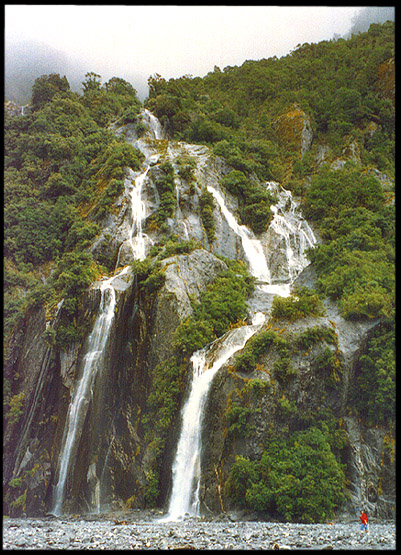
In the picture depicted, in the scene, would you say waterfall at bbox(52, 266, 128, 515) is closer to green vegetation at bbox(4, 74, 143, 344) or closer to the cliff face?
the cliff face

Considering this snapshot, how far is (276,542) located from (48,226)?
28872 mm

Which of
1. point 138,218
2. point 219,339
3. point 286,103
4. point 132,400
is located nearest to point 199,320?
point 219,339

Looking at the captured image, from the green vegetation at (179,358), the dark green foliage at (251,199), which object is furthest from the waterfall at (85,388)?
the dark green foliage at (251,199)

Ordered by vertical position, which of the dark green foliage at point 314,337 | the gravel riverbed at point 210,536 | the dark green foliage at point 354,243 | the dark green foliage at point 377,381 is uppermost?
the dark green foliage at point 354,243

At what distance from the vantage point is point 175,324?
20.2m

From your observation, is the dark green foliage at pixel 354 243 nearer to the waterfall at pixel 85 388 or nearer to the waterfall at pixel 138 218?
the waterfall at pixel 138 218

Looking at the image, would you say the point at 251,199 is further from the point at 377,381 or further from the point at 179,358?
the point at 377,381

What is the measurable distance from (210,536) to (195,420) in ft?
21.8

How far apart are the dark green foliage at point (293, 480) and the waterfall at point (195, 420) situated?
1863 millimetres

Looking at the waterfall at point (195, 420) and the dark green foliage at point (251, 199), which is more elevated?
the dark green foliage at point (251, 199)

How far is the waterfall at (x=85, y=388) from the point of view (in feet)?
63.2

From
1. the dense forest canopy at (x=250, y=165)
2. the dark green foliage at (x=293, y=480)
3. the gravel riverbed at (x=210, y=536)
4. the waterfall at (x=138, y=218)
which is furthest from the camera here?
the waterfall at (x=138, y=218)

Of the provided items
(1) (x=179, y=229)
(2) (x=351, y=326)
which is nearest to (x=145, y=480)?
(2) (x=351, y=326)

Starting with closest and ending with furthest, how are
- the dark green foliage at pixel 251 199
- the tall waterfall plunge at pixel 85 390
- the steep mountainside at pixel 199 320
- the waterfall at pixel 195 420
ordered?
the waterfall at pixel 195 420 → the steep mountainside at pixel 199 320 → the tall waterfall plunge at pixel 85 390 → the dark green foliage at pixel 251 199
